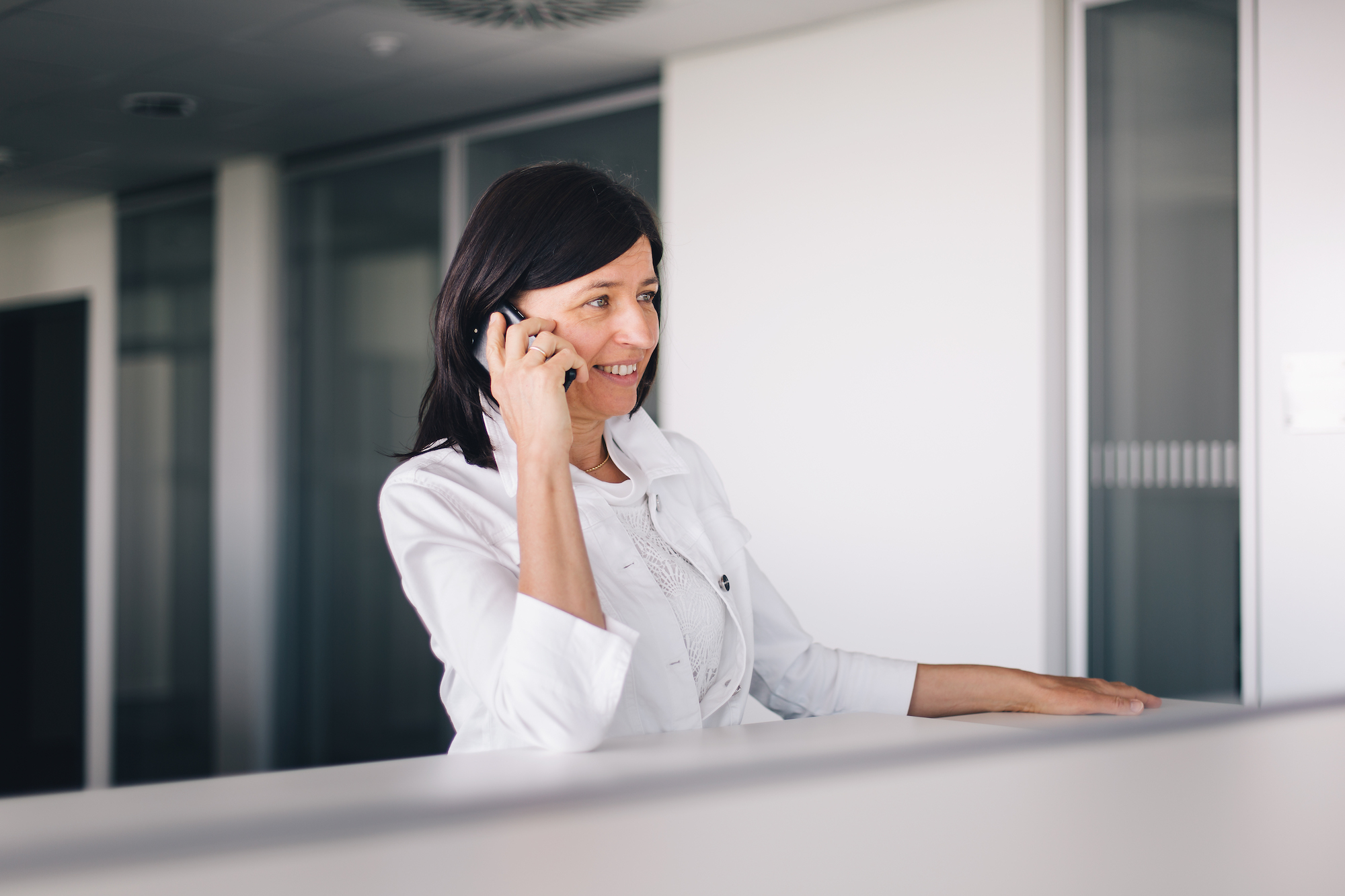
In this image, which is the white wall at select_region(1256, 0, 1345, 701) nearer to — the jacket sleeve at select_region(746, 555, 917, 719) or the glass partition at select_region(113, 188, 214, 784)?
the jacket sleeve at select_region(746, 555, 917, 719)

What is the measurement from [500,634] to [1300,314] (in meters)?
2.51

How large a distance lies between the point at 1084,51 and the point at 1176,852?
3305 mm

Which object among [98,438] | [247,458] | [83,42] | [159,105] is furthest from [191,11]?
[98,438]

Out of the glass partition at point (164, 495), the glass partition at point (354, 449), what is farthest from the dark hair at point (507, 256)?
the glass partition at point (164, 495)

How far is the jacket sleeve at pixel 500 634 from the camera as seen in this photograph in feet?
3.85

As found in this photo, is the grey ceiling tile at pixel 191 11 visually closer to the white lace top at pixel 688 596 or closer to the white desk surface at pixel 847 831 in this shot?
the white lace top at pixel 688 596

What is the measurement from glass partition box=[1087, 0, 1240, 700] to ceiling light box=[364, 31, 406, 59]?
212 centimetres

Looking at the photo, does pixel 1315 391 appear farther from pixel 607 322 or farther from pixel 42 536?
pixel 42 536

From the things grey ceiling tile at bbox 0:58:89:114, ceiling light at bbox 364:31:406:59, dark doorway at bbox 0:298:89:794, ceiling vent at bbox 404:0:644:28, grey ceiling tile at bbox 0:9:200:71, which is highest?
ceiling light at bbox 364:31:406:59

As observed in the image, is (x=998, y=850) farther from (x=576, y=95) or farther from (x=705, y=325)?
(x=576, y=95)

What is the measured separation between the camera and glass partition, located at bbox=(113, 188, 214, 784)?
5984 mm

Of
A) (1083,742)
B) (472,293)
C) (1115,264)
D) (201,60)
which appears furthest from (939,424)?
(1083,742)

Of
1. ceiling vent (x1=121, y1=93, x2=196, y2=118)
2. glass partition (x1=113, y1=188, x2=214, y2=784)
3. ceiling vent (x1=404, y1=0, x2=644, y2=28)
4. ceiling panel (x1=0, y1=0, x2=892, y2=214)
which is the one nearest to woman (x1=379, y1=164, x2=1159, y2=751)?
ceiling vent (x1=404, y1=0, x2=644, y2=28)

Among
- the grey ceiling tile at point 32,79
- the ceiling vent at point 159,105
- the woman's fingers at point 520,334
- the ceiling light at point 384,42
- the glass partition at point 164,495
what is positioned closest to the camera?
the woman's fingers at point 520,334
